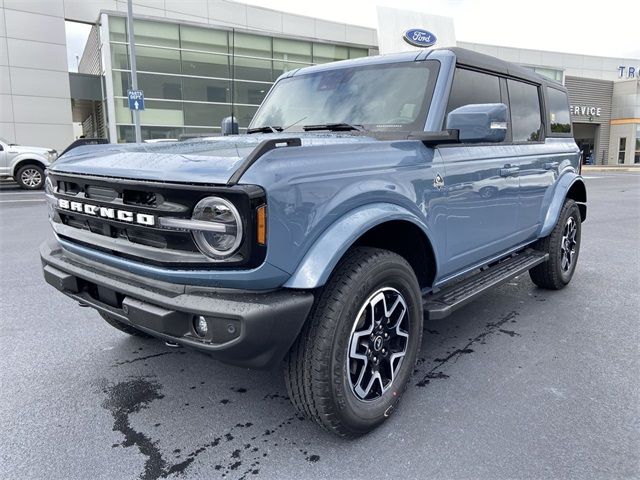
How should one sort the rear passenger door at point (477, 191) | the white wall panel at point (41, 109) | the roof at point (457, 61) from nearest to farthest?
1. the rear passenger door at point (477, 191)
2. the roof at point (457, 61)
3. the white wall panel at point (41, 109)

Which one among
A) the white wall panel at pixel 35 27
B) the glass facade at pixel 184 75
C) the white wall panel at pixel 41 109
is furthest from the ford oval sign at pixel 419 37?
the white wall panel at pixel 41 109

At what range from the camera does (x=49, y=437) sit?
240cm

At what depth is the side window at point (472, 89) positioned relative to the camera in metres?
3.17

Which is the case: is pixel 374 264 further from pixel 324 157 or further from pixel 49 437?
pixel 49 437

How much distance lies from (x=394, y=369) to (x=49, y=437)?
1.74m

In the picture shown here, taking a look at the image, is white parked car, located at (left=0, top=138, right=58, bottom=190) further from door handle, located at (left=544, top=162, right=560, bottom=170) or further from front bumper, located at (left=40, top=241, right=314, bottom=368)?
front bumper, located at (left=40, top=241, right=314, bottom=368)

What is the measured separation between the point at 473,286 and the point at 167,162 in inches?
83.7

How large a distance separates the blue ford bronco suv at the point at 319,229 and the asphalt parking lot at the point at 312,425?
0.25 meters

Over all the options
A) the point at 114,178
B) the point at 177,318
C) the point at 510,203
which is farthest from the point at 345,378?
the point at 510,203

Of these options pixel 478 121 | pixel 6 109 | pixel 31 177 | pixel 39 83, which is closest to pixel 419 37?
pixel 39 83

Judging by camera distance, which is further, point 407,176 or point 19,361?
point 19,361

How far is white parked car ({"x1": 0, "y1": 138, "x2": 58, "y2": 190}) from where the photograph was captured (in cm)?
1435

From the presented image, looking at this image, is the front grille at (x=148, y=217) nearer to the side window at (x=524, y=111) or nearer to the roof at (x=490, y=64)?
the roof at (x=490, y=64)

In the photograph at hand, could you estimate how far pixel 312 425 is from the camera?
250 cm
